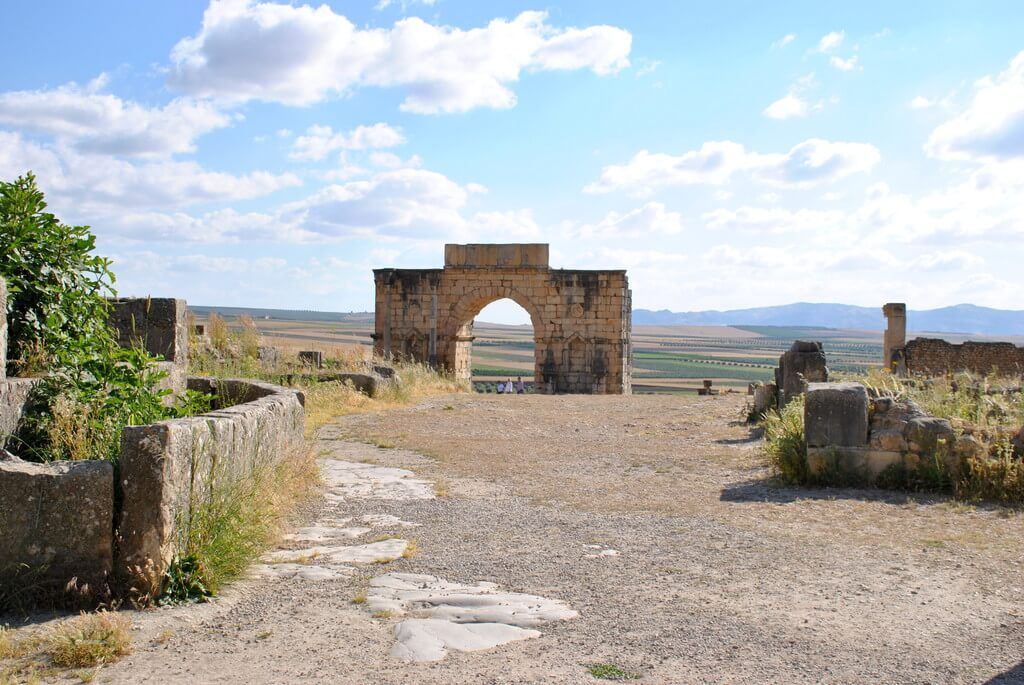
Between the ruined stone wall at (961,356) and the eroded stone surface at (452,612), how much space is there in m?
19.0

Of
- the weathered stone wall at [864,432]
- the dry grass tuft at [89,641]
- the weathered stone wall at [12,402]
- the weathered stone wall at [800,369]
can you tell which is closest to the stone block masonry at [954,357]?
the weathered stone wall at [800,369]

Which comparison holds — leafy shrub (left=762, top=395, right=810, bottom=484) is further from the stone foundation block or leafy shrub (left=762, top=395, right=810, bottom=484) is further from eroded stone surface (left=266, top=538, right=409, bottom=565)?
eroded stone surface (left=266, top=538, right=409, bottom=565)

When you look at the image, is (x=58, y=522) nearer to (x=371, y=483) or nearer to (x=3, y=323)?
(x=3, y=323)

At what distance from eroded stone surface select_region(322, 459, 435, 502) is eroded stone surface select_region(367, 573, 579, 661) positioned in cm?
228

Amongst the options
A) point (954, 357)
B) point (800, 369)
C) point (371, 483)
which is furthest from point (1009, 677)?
point (954, 357)

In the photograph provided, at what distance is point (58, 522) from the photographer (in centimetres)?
428

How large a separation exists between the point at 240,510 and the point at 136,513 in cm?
79

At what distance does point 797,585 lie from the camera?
4.86 m

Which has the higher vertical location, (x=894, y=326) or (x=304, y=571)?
(x=894, y=326)

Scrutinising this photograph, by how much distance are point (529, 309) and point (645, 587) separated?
1971cm

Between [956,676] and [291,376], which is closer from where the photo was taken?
[956,676]

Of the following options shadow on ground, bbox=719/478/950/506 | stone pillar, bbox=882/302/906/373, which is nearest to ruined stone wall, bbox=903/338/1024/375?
stone pillar, bbox=882/302/906/373

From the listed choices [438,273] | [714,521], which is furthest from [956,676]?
[438,273]

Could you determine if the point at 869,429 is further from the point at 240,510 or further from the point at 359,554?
the point at 240,510
